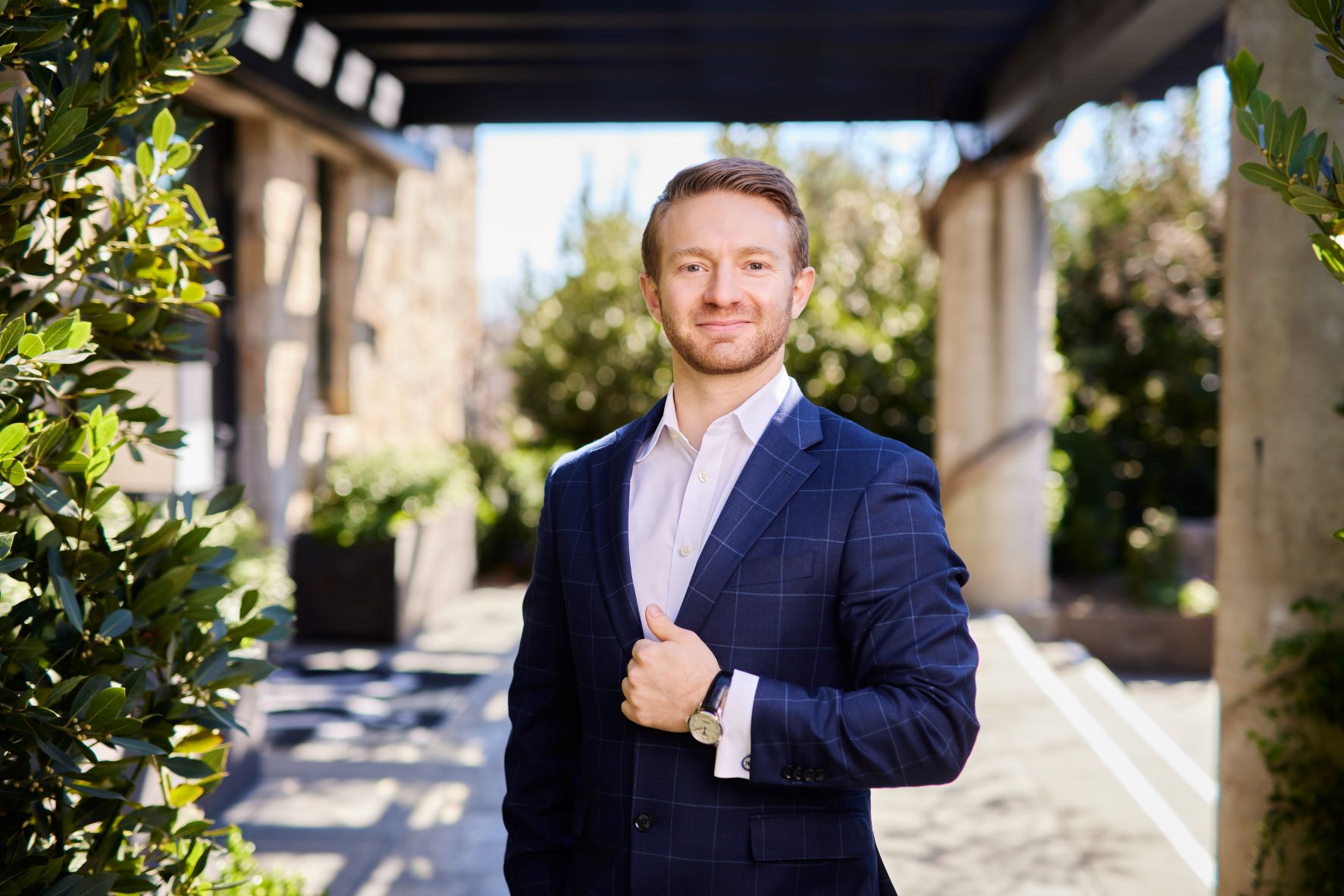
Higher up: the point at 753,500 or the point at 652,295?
the point at 652,295

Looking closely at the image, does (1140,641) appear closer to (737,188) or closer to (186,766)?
(737,188)

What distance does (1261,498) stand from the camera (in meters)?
2.62

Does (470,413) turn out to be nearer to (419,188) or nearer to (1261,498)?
(419,188)

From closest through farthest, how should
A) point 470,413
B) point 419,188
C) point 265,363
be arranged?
1. point 265,363
2. point 419,188
3. point 470,413

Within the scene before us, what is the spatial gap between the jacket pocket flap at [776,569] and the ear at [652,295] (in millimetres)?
372

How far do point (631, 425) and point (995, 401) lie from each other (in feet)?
20.0

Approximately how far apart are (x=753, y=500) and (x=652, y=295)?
0.35 metres

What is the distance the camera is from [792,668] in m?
1.40

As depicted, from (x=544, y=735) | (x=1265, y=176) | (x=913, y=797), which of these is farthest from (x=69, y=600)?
(x=913, y=797)

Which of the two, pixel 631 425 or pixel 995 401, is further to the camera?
pixel 995 401

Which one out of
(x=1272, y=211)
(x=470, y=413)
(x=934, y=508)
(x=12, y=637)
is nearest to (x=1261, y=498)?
(x=1272, y=211)

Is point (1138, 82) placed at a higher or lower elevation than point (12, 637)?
higher

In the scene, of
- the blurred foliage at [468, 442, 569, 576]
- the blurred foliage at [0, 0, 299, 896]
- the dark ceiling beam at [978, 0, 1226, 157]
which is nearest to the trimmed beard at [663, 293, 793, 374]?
the blurred foliage at [0, 0, 299, 896]

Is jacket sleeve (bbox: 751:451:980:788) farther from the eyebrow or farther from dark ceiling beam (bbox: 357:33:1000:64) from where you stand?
dark ceiling beam (bbox: 357:33:1000:64)
